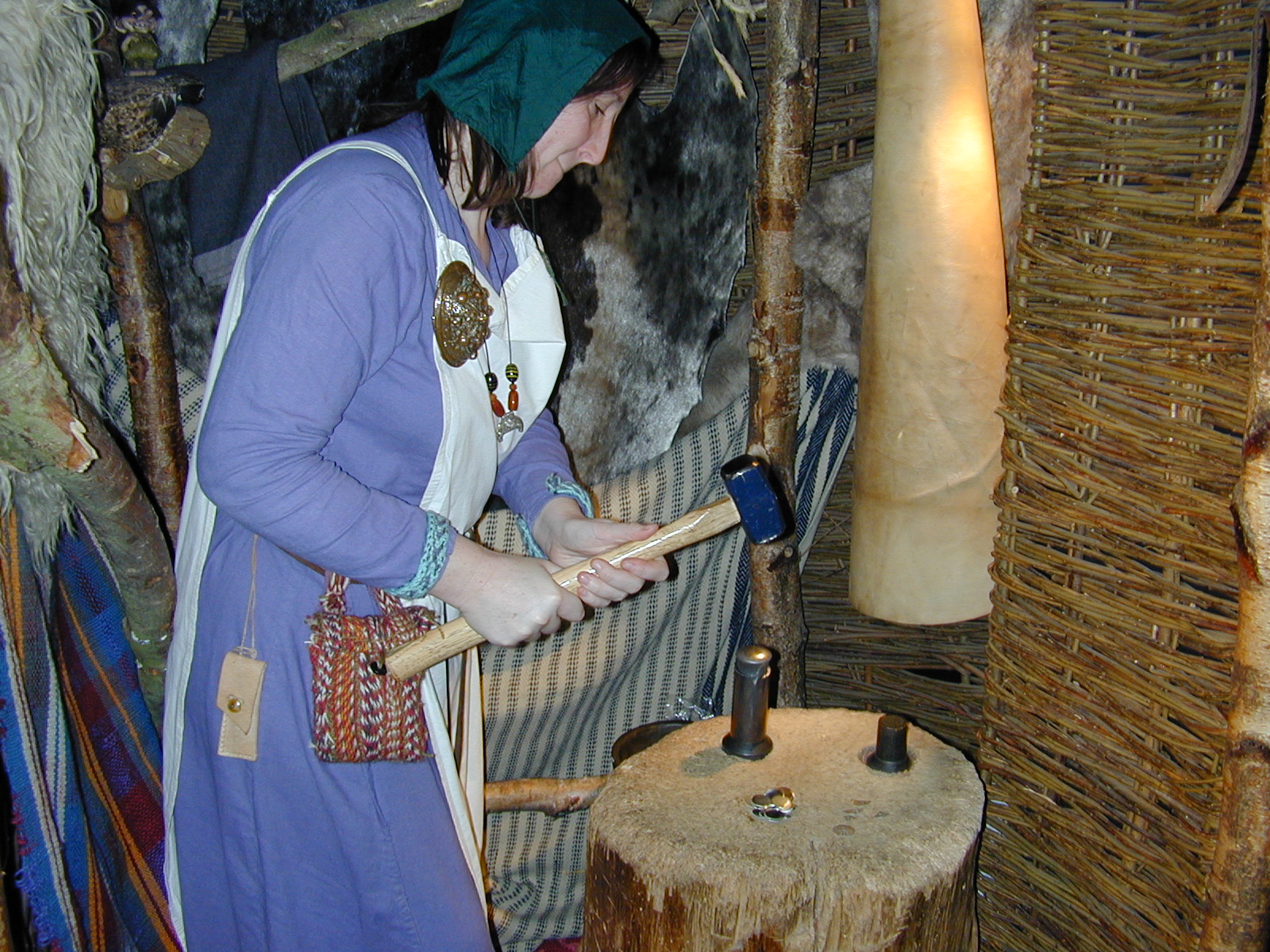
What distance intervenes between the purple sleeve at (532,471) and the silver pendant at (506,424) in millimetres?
151

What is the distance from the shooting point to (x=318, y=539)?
1344 millimetres

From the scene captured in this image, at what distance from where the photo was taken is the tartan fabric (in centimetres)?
191

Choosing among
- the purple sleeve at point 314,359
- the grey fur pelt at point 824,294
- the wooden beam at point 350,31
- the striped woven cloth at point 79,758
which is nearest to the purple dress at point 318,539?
the purple sleeve at point 314,359

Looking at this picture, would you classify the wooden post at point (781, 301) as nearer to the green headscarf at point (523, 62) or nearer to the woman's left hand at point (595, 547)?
the woman's left hand at point (595, 547)

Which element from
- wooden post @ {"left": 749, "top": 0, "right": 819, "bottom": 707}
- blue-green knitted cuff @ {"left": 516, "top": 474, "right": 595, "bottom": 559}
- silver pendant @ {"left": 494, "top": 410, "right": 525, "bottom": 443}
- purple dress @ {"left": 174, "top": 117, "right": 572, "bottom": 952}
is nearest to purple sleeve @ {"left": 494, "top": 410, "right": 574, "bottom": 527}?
blue-green knitted cuff @ {"left": 516, "top": 474, "right": 595, "bottom": 559}

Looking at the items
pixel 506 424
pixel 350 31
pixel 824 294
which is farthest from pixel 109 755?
pixel 824 294

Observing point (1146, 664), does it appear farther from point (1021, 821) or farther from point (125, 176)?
point (125, 176)

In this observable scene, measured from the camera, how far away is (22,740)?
1.61 metres

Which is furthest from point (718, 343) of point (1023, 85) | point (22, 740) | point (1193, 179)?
point (22, 740)

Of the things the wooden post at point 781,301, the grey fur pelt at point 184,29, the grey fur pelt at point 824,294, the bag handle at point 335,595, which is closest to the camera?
the bag handle at point 335,595

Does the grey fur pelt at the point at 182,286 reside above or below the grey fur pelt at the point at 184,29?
below

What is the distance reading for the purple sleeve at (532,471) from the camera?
72.4 inches

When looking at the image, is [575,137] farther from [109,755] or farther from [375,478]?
[109,755]

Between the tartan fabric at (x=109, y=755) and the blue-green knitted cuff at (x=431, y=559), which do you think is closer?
the blue-green knitted cuff at (x=431, y=559)
